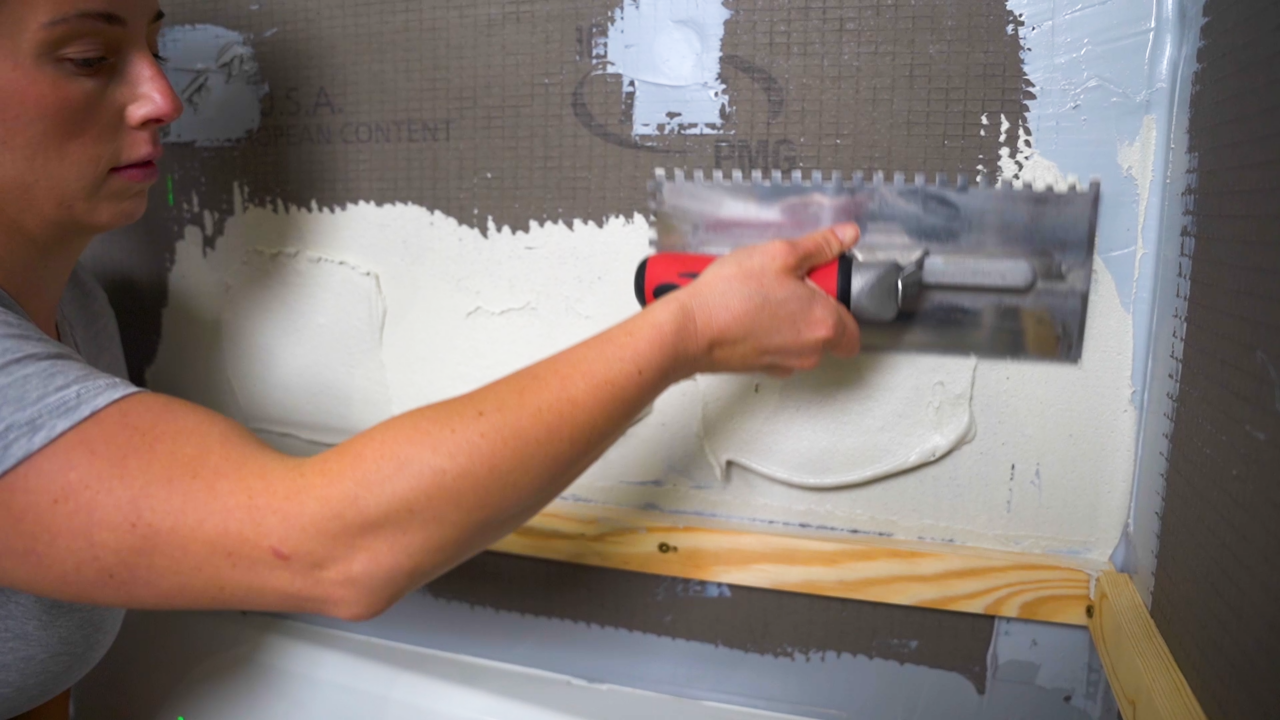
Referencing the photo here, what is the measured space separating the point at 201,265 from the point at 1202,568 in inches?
42.9

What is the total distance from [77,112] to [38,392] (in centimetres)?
26

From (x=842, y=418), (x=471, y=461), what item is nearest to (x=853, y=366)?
(x=842, y=418)

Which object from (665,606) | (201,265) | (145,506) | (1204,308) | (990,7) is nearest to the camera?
(145,506)

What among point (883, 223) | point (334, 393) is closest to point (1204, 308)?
point (883, 223)

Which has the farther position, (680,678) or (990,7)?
(680,678)

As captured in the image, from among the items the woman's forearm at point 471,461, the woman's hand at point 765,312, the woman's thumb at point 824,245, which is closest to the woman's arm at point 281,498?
the woman's forearm at point 471,461

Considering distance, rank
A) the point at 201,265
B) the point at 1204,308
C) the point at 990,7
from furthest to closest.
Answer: the point at 201,265 < the point at 990,7 < the point at 1204,308

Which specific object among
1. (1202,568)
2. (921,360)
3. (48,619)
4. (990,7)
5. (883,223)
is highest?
(990,7)

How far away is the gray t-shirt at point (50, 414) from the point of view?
481mm

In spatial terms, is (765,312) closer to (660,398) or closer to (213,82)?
(660,398)

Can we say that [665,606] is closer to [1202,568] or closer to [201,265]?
[1202,568]

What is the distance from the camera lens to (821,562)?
79 centimetres

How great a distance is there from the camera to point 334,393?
3.18 ft

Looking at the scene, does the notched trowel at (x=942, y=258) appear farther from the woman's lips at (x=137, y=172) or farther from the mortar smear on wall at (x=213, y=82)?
the mortar smear on wall at (x=213, y=82)
